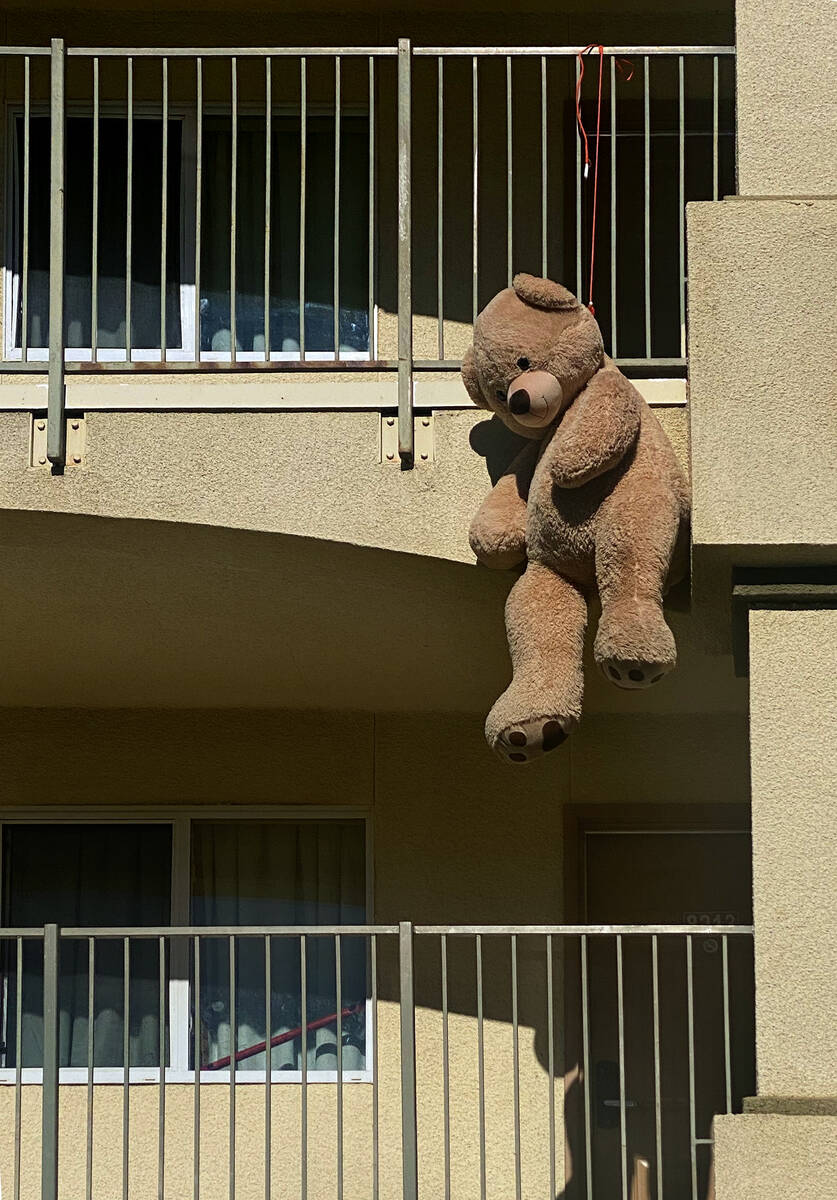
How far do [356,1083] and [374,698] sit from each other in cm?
182

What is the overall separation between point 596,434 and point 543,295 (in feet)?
1.89

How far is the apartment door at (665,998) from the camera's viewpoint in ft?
29.6

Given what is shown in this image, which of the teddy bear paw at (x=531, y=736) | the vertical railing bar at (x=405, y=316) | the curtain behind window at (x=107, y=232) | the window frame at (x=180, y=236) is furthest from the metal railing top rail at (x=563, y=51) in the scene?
the teddy bear paw at (x=531, y=736)

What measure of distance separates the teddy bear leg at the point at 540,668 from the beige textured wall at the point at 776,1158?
1412 millimetres

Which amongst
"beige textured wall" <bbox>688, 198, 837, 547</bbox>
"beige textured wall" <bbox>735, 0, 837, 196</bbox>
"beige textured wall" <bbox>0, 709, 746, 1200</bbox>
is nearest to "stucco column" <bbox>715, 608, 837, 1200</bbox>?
"beige textured wall" <bbox>688, 198, 837, 547</bbox>

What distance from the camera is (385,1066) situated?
9.12m

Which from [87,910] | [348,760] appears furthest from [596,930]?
[87,910]

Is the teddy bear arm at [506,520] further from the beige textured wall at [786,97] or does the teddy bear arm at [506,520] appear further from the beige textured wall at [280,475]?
the beige textured wall at [786,97]

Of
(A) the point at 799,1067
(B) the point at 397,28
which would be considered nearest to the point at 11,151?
(B) the point at 397,28

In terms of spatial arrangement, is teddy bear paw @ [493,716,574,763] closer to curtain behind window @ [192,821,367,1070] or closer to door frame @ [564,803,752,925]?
door frame @ [564,803,752,925]

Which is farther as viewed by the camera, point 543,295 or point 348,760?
point 348,760

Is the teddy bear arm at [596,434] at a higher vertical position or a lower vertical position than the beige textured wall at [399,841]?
higher

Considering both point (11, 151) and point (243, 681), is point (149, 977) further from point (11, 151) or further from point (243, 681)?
point (11, 151)

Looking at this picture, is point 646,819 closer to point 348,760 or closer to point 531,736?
point 348,760
